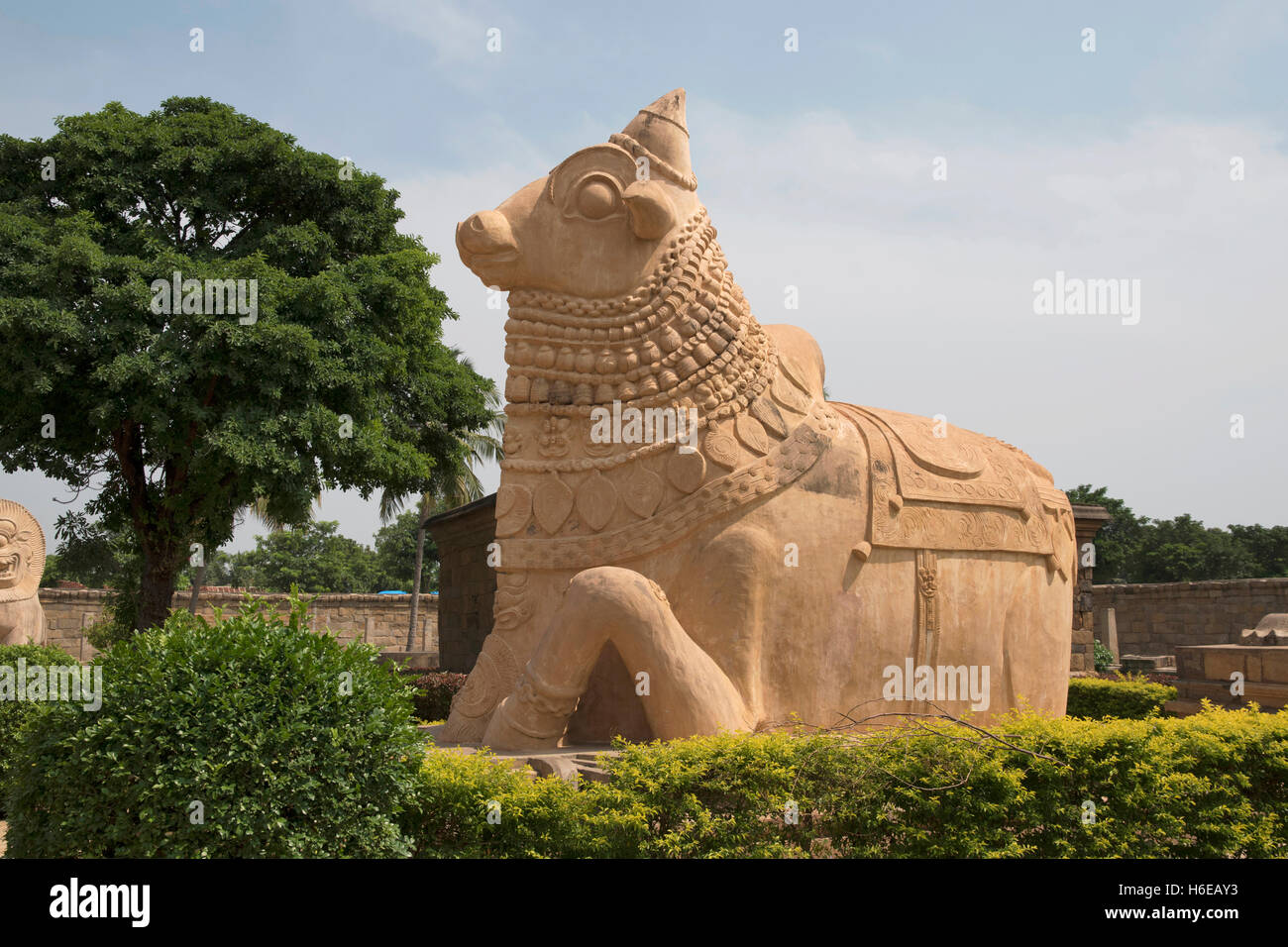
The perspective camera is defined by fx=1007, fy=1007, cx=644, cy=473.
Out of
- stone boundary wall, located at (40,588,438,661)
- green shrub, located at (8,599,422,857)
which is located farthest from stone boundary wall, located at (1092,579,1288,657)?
green shrub, located at (8,599,422,857)

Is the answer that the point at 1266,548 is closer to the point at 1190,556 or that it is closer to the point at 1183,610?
the point at 1190,556

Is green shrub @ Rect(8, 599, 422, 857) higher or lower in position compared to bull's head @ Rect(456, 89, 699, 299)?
lower

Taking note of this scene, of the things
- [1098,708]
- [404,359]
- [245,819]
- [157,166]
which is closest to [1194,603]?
[1098,708]

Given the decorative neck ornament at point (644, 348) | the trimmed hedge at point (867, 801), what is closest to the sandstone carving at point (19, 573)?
the decorative neck ornament at point (644, 348)

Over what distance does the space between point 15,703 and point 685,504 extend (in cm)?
612

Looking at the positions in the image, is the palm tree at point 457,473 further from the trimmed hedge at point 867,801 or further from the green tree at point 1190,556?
the green tree at point 1190,556

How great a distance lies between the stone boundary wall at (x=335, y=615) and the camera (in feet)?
74.4

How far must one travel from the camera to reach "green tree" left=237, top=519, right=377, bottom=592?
42.1 m

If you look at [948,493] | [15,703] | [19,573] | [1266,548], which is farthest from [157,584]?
[1266,548]

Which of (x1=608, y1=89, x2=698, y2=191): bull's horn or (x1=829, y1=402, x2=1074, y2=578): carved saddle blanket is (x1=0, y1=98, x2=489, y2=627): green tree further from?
(x1=829, y1=402, x2=1074, y2=578): carved saddle blanket

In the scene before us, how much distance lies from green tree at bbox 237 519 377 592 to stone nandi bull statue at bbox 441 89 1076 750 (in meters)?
38.1
